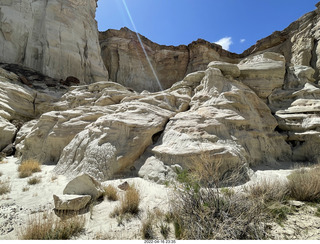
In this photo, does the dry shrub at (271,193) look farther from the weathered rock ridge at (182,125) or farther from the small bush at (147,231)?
the small bush at (147,231)

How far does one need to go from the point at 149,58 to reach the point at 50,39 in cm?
1467

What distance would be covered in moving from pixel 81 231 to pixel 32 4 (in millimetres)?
25452

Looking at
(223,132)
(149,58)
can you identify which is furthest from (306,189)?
(149,58)

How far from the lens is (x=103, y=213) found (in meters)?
3.09

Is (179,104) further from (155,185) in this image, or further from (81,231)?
(81,231)

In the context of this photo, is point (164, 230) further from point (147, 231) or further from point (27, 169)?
point (27, 169)

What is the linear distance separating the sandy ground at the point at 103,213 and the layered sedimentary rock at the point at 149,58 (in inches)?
878

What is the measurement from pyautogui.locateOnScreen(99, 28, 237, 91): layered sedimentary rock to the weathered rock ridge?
15248 mm

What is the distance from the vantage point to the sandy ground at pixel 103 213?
2410 mm

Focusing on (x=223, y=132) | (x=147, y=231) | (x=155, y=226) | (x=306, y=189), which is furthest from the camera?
(x=223, y=132)

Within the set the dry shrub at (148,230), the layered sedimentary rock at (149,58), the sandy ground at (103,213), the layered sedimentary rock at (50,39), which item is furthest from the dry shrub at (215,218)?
the layered sedimentary rock at (149,58)

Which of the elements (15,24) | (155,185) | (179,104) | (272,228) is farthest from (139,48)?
(272,228)

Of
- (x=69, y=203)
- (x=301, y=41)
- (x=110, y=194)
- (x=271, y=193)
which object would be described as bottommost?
(x=110, y=194)

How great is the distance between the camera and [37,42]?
17.1 meters
